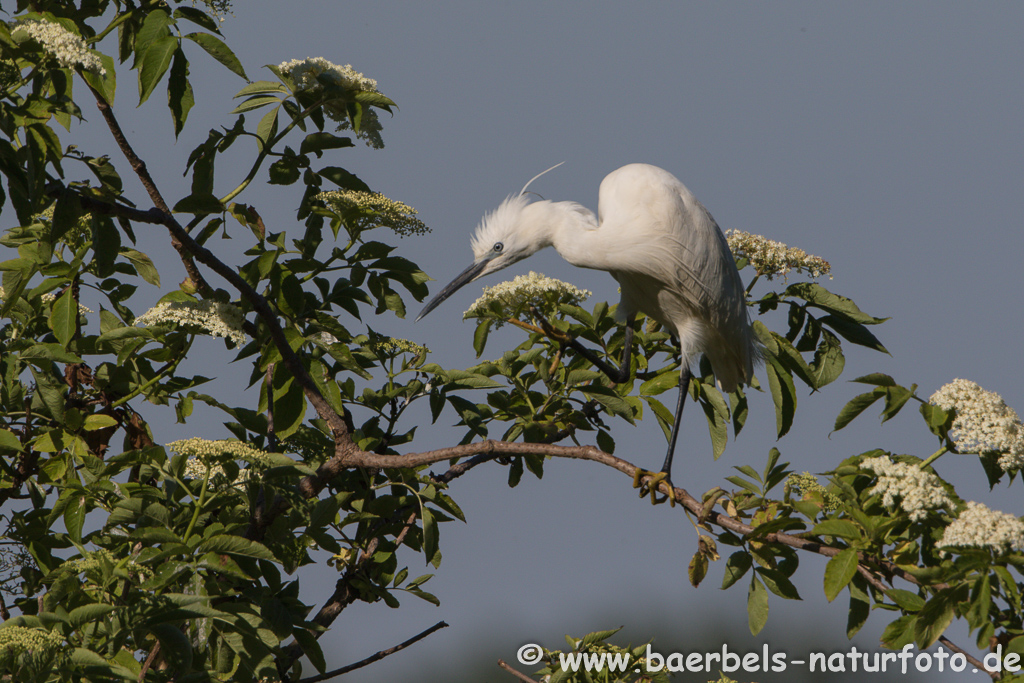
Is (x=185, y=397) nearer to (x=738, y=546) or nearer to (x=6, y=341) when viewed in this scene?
(x=6, y=341)

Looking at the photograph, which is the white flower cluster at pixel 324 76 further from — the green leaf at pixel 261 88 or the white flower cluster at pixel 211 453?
the white flower cluster at pixel 211 453

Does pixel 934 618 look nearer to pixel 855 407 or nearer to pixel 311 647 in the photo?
pixel 855 407

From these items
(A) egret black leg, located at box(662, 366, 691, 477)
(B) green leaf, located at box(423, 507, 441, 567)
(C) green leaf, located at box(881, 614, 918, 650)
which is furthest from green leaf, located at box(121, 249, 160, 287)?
(C) green leaf, located at box(881, 614, 918, 650)

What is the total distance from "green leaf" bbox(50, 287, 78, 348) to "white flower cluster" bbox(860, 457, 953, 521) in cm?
225

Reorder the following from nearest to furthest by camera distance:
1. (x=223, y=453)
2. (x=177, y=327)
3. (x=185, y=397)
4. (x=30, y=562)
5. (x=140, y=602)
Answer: (x=140, y=602)
(x=223, y=453)
(x=177, y=327)
(x=30, y=562)
(x=185, y=397)

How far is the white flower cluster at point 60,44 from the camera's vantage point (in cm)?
182

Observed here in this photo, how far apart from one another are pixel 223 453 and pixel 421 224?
38.6 inches

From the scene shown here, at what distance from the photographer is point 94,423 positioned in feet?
8.00

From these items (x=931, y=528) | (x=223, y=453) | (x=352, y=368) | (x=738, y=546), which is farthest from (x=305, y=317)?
(x=931, y=528)

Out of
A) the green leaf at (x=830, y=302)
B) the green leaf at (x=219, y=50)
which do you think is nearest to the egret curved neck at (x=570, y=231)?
the green leaf at (x=830, y=302)

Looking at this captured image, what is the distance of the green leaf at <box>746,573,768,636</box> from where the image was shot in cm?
202

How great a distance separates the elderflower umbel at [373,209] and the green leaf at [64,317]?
79 centimetres

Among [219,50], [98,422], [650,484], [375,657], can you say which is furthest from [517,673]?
[219,50]

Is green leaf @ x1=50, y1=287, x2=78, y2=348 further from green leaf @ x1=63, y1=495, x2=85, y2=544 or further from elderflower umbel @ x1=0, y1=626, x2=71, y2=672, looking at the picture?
elderflower umbel @ x1=0, y1=626, x2=71, y2=672
